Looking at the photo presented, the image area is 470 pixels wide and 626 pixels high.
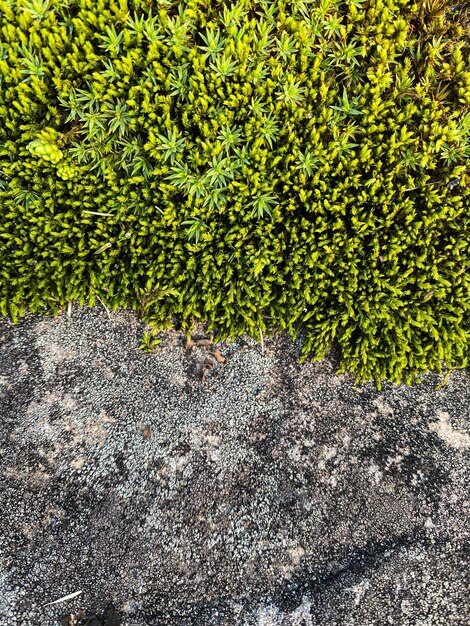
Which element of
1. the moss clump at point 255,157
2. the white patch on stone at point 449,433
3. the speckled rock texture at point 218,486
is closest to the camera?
the speckled rock texture at point 218,486

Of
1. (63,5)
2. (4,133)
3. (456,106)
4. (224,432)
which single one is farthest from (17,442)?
(456,106)

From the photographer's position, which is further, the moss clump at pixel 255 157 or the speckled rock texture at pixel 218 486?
the moss clump at pixel 255 157

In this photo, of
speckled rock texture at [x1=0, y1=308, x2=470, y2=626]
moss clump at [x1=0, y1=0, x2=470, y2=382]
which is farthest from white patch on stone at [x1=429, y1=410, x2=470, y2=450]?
moss clump at [x1=0, y1=0, x2=470, y2=382]

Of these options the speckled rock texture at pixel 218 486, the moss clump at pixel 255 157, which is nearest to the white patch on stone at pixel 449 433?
the speckled rock texture at pixel 218 486

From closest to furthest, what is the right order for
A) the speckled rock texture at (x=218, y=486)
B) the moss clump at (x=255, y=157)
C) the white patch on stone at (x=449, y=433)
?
the speckled rock texture at (x=218, y=486) → the moss clump at (x=255, y=157) → the white patch on stone at (x=449, y=433)

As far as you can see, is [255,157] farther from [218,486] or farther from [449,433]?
[449,433]

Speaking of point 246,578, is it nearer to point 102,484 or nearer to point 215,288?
point 102,484

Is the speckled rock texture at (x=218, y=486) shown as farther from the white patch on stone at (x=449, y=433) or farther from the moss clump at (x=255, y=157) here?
the moss clump at (x=255, y=157)

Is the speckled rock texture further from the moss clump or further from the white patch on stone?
the moss clump
